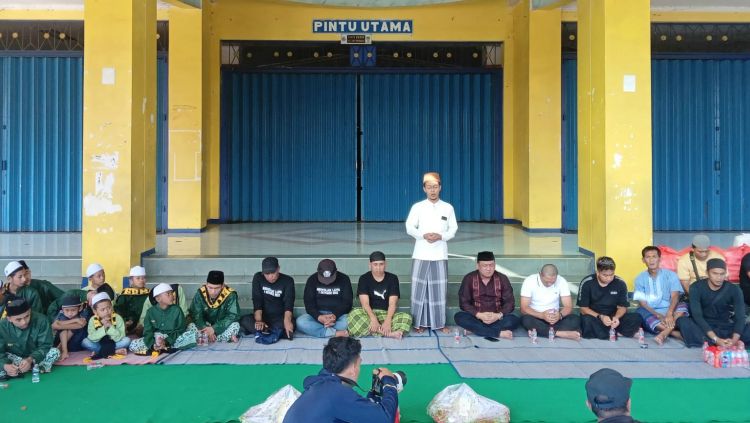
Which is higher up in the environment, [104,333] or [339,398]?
[339,398]

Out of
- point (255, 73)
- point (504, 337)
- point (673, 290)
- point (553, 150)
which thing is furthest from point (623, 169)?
point (255, 73)

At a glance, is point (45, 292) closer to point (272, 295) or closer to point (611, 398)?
point (272, 295)

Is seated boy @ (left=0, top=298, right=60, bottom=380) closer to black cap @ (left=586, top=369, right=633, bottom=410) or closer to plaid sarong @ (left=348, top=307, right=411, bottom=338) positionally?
plaid sarong @ (left=348, top=307, right=411, bottom=338)

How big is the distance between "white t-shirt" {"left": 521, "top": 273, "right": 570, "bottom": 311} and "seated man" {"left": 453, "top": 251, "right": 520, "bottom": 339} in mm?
173

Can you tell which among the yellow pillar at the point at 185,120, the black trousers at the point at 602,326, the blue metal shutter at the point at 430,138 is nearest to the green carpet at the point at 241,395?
the black trousers at the point at 602,326

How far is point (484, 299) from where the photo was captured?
6.04 m

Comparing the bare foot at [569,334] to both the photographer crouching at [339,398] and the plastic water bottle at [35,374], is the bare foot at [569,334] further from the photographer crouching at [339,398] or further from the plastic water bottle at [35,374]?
the plastic water bottle at [35,374]

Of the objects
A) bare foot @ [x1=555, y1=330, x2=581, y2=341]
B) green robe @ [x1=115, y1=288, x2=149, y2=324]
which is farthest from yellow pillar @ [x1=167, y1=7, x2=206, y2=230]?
bare foot @ [x1=555, y1=330, x2=581, y2=341]

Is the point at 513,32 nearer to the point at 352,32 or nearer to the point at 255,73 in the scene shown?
the point at 352,32

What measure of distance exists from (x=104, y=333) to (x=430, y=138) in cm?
803

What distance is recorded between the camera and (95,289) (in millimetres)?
5945

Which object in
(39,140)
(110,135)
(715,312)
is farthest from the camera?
(39,140)

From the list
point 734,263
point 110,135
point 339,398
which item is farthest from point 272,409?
point 734,263

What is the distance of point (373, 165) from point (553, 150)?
3391mm
